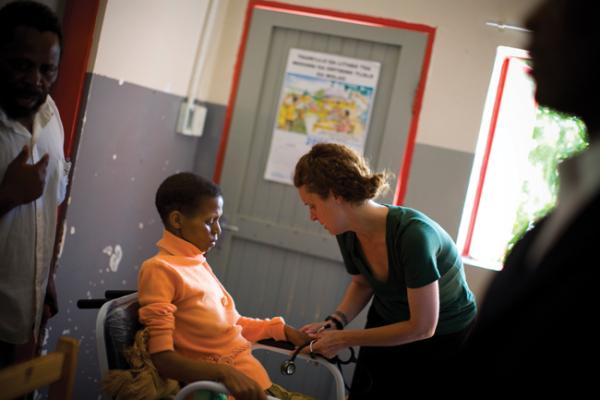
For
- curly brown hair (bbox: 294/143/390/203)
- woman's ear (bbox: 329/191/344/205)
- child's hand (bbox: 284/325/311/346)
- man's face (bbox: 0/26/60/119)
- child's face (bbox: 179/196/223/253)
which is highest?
man's face (bbox: 0/26/60/119)

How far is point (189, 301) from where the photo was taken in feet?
6.52

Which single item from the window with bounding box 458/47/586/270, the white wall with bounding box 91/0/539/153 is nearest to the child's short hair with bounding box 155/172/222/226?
the white wall with bounding box 91/0/539/153

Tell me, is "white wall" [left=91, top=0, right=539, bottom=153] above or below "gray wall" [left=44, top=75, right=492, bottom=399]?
above

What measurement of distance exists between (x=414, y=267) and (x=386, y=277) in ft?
0.81

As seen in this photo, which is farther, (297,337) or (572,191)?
(297,337)

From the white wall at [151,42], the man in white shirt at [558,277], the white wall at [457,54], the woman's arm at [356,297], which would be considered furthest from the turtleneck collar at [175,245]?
the white wall at [457,54]

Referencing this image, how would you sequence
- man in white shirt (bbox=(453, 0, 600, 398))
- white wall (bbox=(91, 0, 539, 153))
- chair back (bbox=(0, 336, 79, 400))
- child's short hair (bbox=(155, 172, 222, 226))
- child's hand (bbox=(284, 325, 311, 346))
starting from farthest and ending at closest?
white wall (bbox=(91, 0, 539, 153))
child's hand (bbox=(284, 325, 311, 346))
child's short hair (bbox=(155, 172, 222, 226))
chair back (bbox=(0, 336, 79, 400))
man in white shirt (bbox=(453, 0, 600, 398))

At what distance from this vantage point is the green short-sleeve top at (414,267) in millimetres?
1948

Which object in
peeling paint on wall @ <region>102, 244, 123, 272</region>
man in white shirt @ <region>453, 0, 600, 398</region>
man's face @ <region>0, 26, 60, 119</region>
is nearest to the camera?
man in white shirt @ <region>453, 0, 600, 398</region>

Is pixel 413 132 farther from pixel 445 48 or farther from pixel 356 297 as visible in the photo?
pixel 356 297

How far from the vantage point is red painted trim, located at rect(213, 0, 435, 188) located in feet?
11.3

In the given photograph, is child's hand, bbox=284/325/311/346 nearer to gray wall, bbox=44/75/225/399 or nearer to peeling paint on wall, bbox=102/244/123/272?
gray wall, bbox=44/75/225/399

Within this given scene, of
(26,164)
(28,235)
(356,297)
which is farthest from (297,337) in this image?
(26,164)

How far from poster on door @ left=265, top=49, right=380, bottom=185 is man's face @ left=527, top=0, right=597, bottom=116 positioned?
2.67 metres
